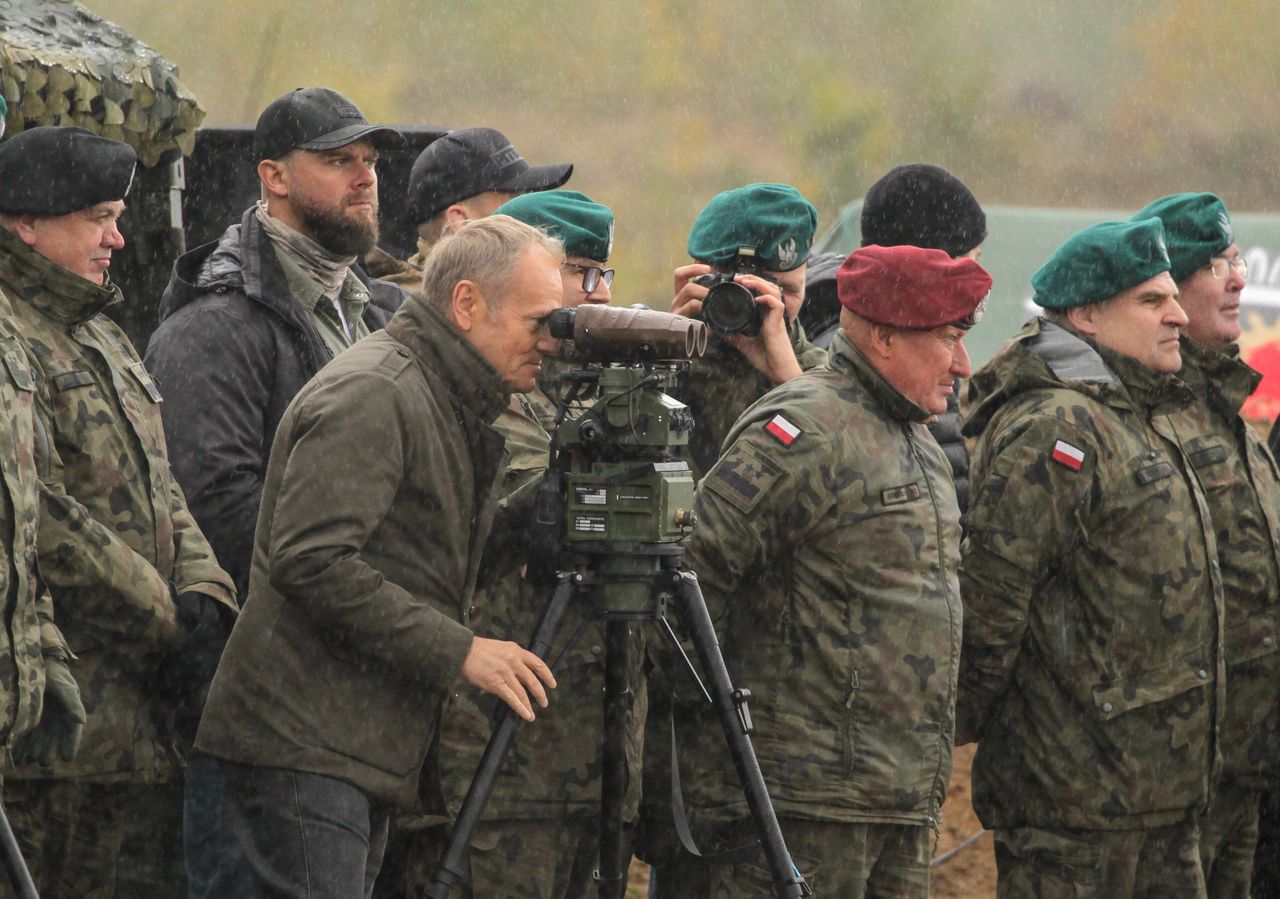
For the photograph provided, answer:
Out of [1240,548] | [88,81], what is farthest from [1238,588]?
[88,81]

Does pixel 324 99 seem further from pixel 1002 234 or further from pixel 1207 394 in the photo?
pixel 1002 234

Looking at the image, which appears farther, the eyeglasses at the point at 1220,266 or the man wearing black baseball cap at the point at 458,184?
the eyeglasses at the point at 1220,266

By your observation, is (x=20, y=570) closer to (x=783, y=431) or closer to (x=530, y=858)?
(x=530, y=858)

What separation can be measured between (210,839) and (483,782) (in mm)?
892

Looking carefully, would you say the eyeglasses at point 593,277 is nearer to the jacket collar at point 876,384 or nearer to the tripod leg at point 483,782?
the jacket collar at point 876,384

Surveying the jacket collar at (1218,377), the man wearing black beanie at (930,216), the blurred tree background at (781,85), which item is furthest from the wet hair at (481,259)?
the blurred tree background at (781,85)

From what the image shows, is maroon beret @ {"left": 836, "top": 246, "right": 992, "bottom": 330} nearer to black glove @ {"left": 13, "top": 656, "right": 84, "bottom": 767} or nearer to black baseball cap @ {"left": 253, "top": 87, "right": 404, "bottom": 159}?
black baseball cap @ {"left": 253, "top": 87, "right": 404, "bottom": 159}

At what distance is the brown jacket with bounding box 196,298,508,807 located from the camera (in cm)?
320

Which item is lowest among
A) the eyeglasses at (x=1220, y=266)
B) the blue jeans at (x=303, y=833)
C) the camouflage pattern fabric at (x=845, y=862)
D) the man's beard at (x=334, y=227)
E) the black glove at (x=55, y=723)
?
the camouflage pattern fabric at (x=845, y=862)

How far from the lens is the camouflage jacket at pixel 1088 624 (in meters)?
4.45

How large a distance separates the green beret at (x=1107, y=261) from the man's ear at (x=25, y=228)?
97.3 inches

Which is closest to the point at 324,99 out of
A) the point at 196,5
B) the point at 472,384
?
the point at 472,384

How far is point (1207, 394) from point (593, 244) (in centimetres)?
177

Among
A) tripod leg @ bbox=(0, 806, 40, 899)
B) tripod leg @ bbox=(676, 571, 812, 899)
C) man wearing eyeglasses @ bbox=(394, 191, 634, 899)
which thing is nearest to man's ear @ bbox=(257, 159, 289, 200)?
man wearing eyeglasses @ bbox=(394, 191, 634, 899)
